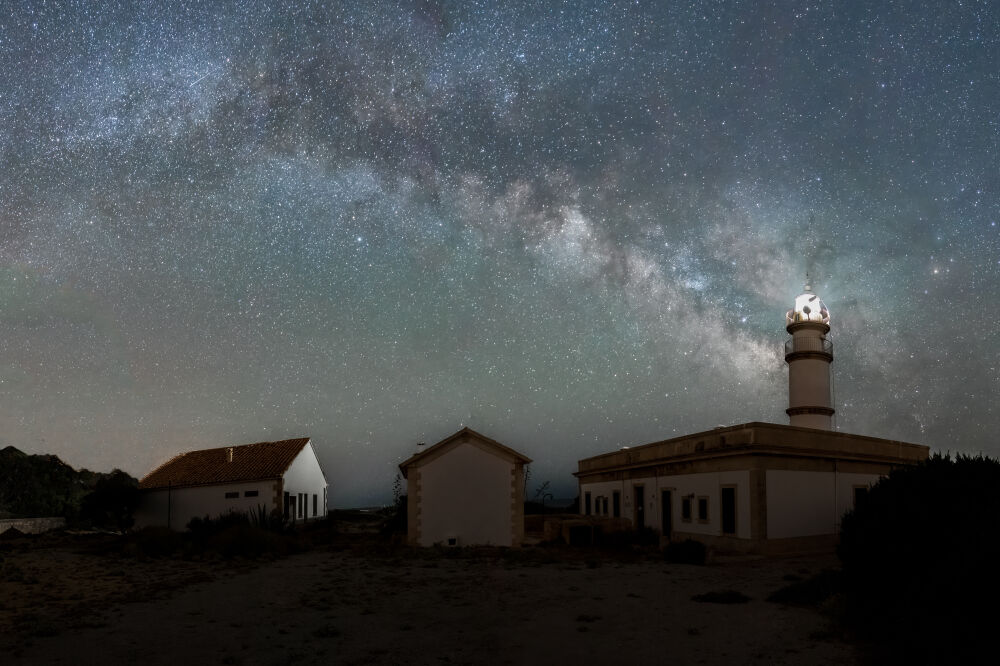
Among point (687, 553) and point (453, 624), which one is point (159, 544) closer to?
point (687, 553)

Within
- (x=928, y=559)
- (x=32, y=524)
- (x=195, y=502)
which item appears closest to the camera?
(x=928, y=559)

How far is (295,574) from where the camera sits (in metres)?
18.6

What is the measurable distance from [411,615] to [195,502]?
27.7 meters

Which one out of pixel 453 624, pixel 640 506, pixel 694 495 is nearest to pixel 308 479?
pixel 640 506

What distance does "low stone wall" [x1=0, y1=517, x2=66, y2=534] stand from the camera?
36.2 meters

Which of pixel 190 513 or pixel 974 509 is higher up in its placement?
pixel 974 509

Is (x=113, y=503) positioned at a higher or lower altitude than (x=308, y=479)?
lower

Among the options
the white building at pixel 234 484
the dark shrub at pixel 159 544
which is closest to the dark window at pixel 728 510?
the dark shrub at pixel 159 544

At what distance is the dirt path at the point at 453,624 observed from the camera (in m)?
9.20

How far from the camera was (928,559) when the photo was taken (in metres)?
10.2

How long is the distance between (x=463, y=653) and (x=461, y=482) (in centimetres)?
1580

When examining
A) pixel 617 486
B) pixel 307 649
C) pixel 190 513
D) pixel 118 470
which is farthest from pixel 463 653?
pixel 118 470

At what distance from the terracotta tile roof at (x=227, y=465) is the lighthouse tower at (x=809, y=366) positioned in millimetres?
23500

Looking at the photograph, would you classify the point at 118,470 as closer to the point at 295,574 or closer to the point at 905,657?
the point at 295,574
